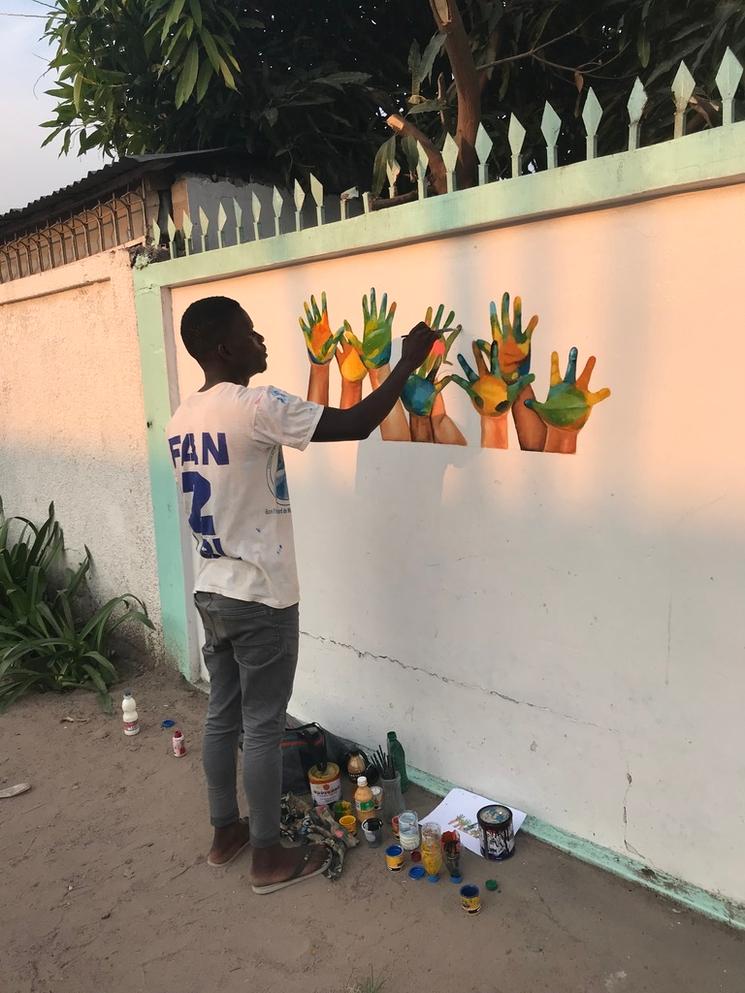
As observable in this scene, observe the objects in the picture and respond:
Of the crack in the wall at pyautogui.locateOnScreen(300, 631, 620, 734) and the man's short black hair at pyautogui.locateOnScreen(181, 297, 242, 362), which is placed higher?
the man's short black hair at pyautogui.locateOnScreen(181, 297, 242, 362)

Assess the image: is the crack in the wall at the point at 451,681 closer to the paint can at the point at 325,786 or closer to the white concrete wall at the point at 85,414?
the paint can at the point at 325,786

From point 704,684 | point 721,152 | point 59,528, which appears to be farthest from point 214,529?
point 59,528

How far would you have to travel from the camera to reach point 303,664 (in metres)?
3.27

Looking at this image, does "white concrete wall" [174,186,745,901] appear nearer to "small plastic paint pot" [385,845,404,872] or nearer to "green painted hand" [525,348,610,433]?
"green painted hand" [525,348,610,433]

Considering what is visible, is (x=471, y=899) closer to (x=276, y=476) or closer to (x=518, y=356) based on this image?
(x=276, y=476)

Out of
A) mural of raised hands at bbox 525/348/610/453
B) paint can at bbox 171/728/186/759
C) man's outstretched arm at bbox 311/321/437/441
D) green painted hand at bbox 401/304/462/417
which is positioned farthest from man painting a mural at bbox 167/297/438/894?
paint can at bbox 171/728/186/759

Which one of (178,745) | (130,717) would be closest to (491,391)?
(178,745)

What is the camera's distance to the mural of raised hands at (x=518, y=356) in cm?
225

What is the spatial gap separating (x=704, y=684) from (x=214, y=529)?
1436mm

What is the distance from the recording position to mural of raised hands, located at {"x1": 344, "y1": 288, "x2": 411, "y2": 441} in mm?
2617

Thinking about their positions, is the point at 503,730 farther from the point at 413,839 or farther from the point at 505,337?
the point at 505,337

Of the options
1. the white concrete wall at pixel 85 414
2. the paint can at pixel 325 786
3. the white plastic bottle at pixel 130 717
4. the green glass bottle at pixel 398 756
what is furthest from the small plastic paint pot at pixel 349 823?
the white concrete wall at pixel 85 414

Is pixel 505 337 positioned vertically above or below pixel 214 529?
above

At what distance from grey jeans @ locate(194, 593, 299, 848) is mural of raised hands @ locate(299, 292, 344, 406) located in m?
0.97
